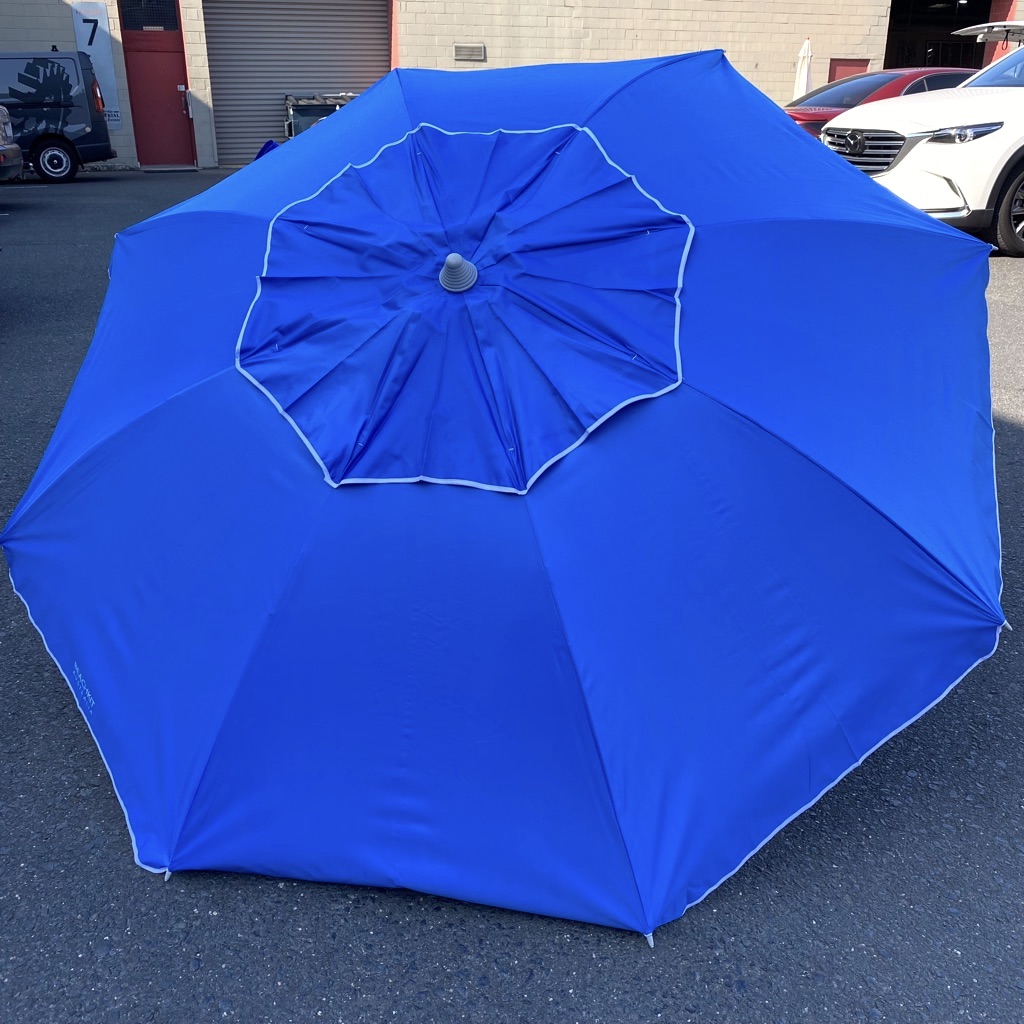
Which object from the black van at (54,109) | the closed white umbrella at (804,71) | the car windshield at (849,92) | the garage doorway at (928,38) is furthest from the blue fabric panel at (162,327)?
the garage doorway at (928,38)

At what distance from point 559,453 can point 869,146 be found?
8.22 metres

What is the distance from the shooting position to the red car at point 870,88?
1173cm

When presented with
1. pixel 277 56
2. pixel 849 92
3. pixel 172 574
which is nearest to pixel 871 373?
pixel 172 574

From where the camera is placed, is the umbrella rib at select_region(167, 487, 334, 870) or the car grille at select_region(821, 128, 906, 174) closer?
the umbrella rib at select_region(167, 487, 334, 870)

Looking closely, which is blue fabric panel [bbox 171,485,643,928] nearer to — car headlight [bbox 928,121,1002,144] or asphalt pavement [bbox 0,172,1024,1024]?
asphalt pavement [bbox 0,172,1024,1024]

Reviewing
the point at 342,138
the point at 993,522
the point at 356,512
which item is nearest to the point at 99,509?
the point at 356,512

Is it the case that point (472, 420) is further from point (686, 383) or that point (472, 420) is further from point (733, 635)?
point (733, 635)

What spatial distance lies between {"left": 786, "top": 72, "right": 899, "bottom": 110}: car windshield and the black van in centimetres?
1120

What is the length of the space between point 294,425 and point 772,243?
1.17 m

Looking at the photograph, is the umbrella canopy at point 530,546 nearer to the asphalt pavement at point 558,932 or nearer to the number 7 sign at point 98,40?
the asphalt pavement at point 558,932

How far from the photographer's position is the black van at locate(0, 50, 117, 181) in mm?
15891

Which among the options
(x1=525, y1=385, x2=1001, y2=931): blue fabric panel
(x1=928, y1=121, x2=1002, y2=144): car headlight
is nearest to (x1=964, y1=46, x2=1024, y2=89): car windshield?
(x1=928, y1=121, x2=1002, y2=144): car headlight

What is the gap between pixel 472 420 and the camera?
7.00 feet

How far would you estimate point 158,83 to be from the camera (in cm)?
2034
